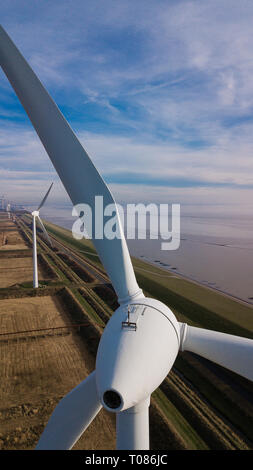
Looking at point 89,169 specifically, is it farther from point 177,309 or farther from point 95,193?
point 177,309

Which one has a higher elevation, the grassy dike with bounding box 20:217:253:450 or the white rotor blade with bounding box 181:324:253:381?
the white rotor blade with bounding box 181:324:253:381

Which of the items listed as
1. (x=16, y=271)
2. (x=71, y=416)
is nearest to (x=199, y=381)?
(x=71, y=416)

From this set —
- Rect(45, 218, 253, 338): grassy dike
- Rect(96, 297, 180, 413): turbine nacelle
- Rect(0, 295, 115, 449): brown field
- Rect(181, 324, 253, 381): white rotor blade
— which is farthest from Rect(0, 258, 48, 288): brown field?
Rect(96, 297, 180, 413): turbine nacelle

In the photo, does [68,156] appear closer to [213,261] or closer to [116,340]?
[116,340]

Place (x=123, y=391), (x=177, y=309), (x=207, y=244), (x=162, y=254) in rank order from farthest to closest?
(x=207, y=244) < (x=162, y=254) < (x=177, y=309) < (x=123, y=391)

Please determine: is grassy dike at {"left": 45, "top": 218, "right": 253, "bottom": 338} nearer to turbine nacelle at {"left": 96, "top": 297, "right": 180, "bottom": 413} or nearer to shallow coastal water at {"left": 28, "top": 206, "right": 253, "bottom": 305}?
shallow coastal water at {"left": 28, "top": 206, "right": 253, "bottom": 305}

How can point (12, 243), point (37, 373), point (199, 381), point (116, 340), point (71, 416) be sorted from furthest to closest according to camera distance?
point (12, 243) < point (37, 373) < point (199, 381) < point (71, 416) < point (116, 340)
